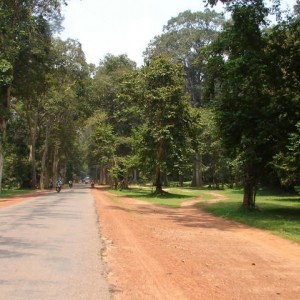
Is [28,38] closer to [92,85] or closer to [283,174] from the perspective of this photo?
[283,174]

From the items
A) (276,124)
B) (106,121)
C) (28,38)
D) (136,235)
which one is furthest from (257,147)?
(106,121)

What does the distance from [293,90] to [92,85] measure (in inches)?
1637

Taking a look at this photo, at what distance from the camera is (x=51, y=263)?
779 cm

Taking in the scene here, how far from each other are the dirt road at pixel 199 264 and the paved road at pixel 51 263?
38cm

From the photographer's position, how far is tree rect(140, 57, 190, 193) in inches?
1503

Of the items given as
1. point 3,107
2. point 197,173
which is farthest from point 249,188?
point 197,173

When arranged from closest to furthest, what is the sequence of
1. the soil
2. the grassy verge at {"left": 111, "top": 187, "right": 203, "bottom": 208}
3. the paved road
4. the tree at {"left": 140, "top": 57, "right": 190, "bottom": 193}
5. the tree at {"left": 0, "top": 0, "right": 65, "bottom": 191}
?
the paved road → the soil → the tree at {"left": 0, "top": 0, "right": 65, "bottom": 191} → the grassy verge at {"left": 111, "top": 187, "right": 203, "bottom": 208} → the tree at {"left": 140, "top": 57, "right": 190, "bottom": 193}

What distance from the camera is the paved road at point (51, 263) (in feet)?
19.6

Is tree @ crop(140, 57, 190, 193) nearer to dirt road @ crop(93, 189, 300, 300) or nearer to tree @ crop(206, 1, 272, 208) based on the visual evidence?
tree @ crop(206, 1, 272, 208)

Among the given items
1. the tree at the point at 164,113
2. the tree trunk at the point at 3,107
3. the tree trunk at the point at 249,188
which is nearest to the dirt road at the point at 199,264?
the tree trunk at the point at 249,188

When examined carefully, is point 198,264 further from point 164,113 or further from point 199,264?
point 164,113

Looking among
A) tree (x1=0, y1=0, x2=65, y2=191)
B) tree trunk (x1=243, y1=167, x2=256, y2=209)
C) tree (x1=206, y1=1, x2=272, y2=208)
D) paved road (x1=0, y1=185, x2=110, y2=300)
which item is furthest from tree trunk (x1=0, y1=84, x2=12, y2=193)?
paved road (x1=0, y1=185, x2=110, y2=300)

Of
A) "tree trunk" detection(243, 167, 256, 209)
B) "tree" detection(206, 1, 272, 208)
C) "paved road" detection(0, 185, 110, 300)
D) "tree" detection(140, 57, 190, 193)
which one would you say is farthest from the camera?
"tree" detection(140, 57, 190, 193)

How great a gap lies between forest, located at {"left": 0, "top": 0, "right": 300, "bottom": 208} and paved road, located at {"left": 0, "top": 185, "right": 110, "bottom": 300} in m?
10.5
